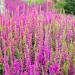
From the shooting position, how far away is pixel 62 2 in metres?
11.1

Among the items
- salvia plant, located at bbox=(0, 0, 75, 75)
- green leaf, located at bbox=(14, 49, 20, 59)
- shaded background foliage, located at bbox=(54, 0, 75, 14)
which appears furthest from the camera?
shaded background foliage, located at bbox=(54, 0, 75, 14)

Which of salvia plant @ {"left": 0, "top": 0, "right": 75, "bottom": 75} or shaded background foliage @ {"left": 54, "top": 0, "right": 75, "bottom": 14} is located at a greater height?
shaded background foliage @ {"left": 54, "top": 0, "right": 75, "bottom": 14}

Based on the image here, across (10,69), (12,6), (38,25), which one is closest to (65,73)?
(10,69)

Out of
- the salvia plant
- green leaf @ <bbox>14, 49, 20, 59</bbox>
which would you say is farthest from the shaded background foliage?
green leaf @ <bbox>14, 49, 20, 59</bbox>

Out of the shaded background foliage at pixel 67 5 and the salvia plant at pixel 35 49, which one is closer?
the salvia plant at pixel 35 49

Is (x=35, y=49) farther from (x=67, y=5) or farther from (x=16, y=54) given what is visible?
(x=67, y=5)

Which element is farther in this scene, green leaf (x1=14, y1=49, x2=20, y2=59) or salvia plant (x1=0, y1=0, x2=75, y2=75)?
green leaf (x1=14, y1=49, x2=20, y2=59)

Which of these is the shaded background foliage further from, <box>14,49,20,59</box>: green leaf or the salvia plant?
<box>14,49,20,59</box>: green leaf

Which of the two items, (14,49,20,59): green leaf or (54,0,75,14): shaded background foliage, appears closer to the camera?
(14,49,20,59): green leaf

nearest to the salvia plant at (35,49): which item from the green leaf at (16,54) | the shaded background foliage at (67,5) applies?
the green leaf at (16,54)

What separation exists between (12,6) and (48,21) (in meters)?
3.82

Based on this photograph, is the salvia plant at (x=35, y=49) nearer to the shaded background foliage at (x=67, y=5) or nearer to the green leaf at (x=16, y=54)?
the green leaf at (x=16, y=54)

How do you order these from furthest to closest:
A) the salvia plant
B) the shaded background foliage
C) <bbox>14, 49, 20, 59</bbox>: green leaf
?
the shaded background foliage → <bbox>14, 49, 20, 59</bbox>: green leaf → the salvia plant

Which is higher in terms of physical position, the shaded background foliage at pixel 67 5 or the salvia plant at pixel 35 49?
the shaded background foliage at pixel 67 5
